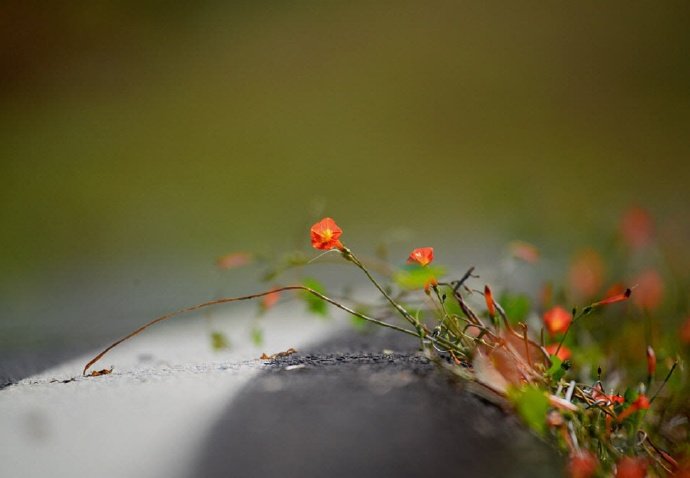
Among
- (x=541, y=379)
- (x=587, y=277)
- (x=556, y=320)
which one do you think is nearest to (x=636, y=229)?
(x=587, y=277)

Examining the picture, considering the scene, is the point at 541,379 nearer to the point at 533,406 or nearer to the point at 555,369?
the point at 555,369

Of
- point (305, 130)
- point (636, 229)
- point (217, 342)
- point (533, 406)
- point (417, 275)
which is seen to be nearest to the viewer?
point (533, 406)

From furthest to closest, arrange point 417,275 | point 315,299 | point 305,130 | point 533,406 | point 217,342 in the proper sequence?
point 305,130
point 217,342
point 315,299
point 417,275
point 533,406

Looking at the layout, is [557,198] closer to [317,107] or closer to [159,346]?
[317,107]

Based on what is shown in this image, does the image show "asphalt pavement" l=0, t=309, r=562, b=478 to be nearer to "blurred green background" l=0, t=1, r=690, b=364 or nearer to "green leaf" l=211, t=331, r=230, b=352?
"green leaf" l=211, t=331, r=230, b=352

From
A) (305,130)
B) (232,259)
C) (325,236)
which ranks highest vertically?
(305,130)

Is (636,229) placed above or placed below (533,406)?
above

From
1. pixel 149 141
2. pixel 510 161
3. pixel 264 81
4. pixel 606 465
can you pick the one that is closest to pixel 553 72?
pixel 510 161

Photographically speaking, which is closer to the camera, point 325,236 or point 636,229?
point 325,236
